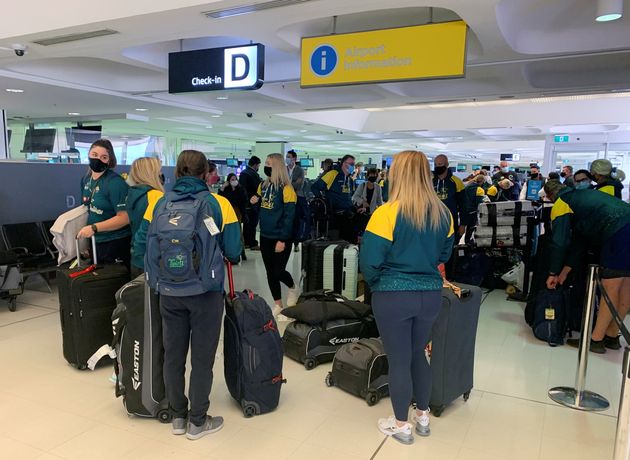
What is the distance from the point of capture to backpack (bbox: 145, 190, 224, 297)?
2420mm

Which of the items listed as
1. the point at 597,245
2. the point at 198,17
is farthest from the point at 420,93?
the point at 198,17

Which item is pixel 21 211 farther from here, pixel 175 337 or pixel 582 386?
pixel 582 386

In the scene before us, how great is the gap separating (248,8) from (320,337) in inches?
99.8

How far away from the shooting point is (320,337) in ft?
12.1

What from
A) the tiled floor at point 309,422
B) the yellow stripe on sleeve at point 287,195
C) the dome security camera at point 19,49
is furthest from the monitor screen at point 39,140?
the yellow stripe on sleeve at point 287,195

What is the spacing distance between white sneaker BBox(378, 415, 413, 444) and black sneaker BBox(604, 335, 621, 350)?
252 cm

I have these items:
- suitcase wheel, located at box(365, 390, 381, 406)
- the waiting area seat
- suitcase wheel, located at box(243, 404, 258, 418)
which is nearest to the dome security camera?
the waiting area seat

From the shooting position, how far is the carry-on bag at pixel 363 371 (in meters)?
3.12

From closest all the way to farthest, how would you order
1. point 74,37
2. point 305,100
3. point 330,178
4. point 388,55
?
point 388,55 → point 74,37 → point 330,178 → point 305,100

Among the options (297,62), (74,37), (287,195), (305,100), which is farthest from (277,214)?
(305,100)

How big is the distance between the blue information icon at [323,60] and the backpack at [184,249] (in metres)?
2.19

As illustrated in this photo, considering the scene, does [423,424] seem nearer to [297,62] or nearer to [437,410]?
[437,410]

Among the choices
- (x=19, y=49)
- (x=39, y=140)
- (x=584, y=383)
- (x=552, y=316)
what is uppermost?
(x=19, y=49)

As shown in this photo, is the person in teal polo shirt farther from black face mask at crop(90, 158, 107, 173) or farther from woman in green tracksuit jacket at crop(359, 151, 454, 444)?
woman in green tracksuit jacket at crop(359, 151, 454, 444)
